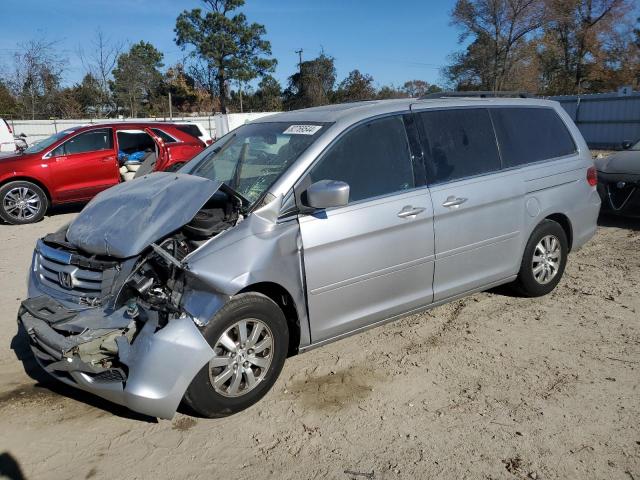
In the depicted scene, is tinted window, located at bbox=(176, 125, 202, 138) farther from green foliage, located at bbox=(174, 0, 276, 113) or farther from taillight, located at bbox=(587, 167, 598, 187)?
green foliage, located at bbox=(174, 0, 276, 113)

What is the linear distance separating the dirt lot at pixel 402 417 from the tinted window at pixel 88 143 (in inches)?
241

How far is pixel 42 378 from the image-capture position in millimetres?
3967

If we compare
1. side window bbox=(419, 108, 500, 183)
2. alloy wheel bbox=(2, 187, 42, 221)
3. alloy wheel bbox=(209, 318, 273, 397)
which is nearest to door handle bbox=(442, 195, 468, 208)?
side window bbox=(419, 108, 500, 183)

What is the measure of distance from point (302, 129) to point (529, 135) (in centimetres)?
230

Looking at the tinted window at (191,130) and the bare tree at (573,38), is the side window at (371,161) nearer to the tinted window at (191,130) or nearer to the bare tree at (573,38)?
the tinted window at (191,130)

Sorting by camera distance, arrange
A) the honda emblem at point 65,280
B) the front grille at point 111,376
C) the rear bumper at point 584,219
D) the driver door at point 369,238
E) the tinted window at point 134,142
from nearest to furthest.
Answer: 1. the front grille at point 111,376
2. the honda emblem at point 65,280
3. the driver door at point 369,238
4. the rear bumper at point 584,219
5. the tinted window at point 134,142

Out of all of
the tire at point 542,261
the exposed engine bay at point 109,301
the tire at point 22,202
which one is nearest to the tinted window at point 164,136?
the tire at point 22,202

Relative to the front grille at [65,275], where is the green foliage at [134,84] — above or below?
above

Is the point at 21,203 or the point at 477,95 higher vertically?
the point at 477,95

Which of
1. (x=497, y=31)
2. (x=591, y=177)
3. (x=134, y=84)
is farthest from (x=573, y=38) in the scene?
(x=591, y=177)

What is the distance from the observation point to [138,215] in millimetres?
3510

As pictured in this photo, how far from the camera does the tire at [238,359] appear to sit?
3166mm

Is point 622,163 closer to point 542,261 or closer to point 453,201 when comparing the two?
point 542,261

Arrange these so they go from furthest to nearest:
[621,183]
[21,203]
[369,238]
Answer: [21,203], [621,183], [369,238]
